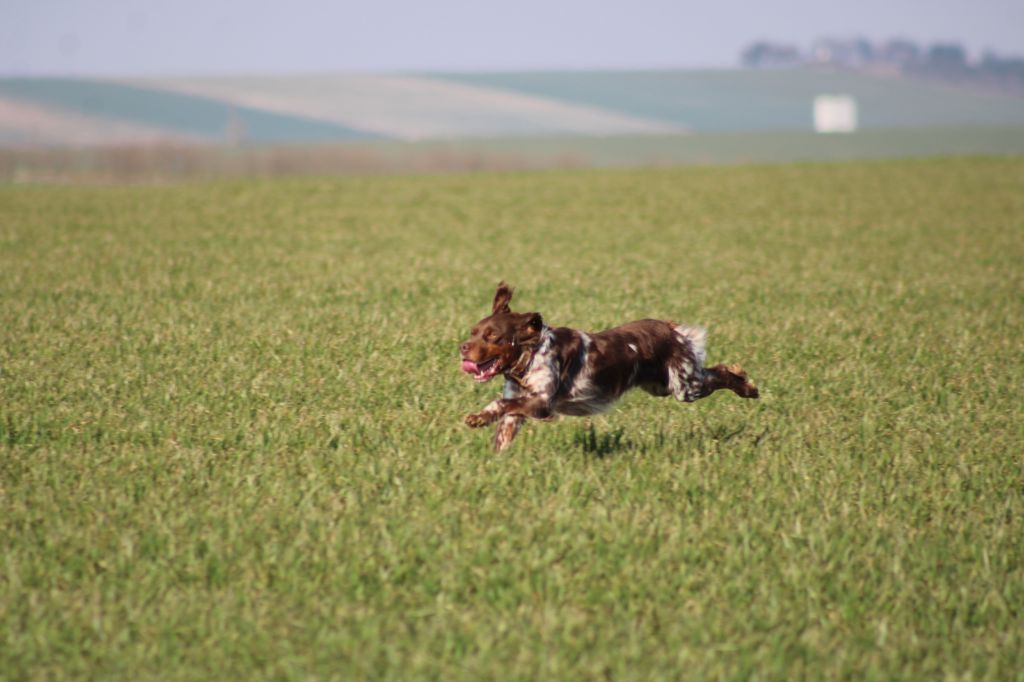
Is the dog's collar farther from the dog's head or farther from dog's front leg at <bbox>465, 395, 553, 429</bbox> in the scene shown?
dog's front leg at <bbox>465, 395, 553, 429</bbox>

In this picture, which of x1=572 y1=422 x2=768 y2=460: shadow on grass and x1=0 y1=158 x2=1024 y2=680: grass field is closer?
x1=0 y1=158 x2=1024 y2=680: grass field

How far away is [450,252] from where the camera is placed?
19688mm

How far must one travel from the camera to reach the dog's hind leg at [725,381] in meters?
7.59

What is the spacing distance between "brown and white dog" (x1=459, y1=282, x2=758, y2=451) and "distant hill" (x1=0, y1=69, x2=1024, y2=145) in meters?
134

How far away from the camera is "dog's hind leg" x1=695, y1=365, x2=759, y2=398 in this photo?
759 cm

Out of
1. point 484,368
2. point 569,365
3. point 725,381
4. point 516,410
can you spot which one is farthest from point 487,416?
point 725,381

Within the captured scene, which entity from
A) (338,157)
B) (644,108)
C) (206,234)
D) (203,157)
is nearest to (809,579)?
(206,234)

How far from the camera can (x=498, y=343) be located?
6254 mm

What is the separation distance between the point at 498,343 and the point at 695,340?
5.88 feet

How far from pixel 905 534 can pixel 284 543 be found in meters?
3.26

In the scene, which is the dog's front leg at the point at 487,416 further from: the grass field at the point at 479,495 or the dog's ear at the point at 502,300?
the dog's ear at the point at 502,300

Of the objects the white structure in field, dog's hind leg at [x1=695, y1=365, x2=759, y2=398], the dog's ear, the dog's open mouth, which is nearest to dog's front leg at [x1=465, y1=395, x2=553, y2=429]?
the dog's open mouth

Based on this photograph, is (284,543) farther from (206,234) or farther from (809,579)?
(206,234)

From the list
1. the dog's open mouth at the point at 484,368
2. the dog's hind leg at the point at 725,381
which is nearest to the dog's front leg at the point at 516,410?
the dog's open mouth at the point at 484,368
